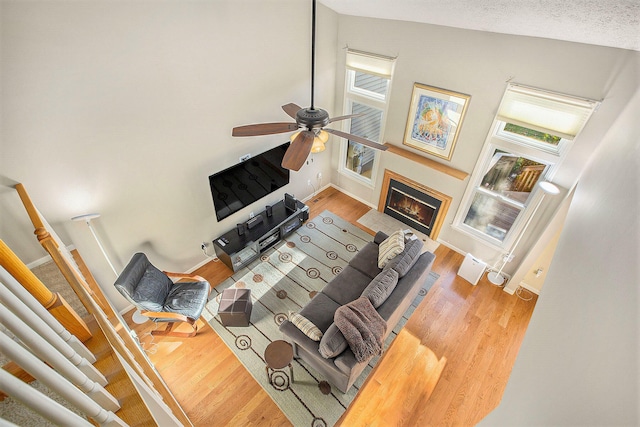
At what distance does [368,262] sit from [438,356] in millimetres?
1503

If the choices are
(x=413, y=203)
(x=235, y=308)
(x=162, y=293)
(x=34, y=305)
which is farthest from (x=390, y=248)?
(x=34, y=305)

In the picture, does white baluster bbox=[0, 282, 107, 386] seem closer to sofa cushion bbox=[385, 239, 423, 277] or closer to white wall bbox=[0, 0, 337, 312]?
white wall bbox=[0, 0, 337, 312]

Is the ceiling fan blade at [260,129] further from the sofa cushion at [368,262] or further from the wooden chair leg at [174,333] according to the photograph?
the wooden chair leg at [174,333]

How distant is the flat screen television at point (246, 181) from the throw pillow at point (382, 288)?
2.49 meters

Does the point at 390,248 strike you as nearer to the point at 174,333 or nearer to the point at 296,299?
the point at 296,299

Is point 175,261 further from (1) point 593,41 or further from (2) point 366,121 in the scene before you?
(1) point 593,41

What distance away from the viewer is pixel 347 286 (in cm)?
408

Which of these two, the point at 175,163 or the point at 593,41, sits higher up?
the point at 593,41

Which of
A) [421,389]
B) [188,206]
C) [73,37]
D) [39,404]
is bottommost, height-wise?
[421,389]

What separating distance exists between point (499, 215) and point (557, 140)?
4.36ft

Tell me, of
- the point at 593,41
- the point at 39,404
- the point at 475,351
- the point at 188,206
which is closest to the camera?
the point at 39,404

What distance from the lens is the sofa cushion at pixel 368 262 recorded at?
169 inches

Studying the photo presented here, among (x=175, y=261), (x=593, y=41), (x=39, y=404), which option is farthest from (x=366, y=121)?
(x=39, y=404)

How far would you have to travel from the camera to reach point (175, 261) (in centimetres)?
448
